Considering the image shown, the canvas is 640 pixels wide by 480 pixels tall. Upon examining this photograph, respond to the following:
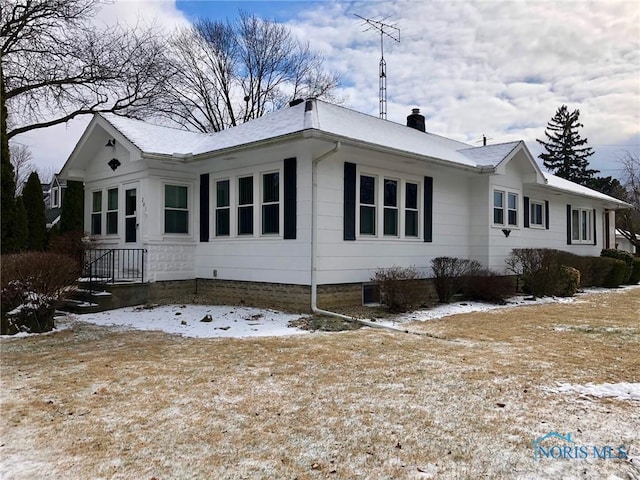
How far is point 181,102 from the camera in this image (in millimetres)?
27891

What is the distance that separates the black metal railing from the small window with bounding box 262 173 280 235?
3.09 m

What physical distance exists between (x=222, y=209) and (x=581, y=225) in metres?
15.7

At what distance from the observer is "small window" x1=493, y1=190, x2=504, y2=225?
557 inches

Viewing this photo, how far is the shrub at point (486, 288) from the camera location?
12227 mm

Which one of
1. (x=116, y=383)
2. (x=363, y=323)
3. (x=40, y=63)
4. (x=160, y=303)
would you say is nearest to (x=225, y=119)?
(x=40, y=63)

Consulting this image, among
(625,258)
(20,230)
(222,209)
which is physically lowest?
(625,258)

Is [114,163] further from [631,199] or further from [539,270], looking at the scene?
[631,199]

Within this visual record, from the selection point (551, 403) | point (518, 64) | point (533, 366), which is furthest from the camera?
point (518, 64)

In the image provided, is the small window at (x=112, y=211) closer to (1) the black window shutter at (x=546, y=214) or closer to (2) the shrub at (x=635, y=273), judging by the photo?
(1) the black window shutter at (x=546, y=214)

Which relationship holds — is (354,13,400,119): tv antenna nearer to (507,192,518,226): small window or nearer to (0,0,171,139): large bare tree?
(507,192,518,226): small window

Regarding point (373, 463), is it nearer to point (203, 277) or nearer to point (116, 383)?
point (116, 383)

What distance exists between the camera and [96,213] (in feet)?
45.1

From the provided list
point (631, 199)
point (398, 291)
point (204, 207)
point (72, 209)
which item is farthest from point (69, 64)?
point (631, 199)

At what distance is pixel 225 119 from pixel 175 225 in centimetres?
2006
